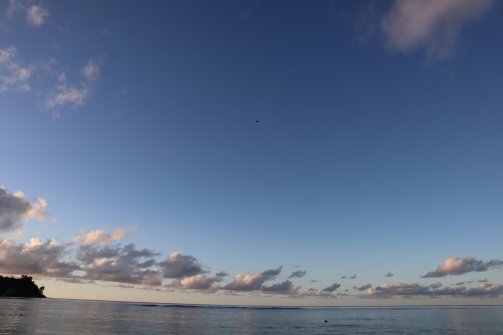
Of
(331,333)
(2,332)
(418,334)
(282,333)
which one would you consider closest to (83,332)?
(2,332)

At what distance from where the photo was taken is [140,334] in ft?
307

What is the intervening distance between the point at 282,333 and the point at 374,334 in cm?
2697

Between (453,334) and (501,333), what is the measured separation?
43.2 feet

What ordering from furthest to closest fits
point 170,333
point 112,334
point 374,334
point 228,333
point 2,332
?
point 374,334
point 228,333
point 170,333
point 112,334
point 2,332

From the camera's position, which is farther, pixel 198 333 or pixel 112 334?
pixel 198 333

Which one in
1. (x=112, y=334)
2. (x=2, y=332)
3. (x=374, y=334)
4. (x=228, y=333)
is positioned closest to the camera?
(x=2, y=332)

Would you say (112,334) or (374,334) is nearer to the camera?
(112,334)

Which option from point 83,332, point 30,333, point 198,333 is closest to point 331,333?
point 198,333

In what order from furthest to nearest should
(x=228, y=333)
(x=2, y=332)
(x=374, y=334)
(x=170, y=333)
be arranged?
(x=374, y=334)
(x=228, y=333)
(x=170, y=333)
(x=2, y=332)

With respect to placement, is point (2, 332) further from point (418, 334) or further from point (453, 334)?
point (453, 334)

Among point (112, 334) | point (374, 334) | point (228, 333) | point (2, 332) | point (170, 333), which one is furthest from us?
point (374, 334)

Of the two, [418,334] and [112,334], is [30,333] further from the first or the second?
[418,334]

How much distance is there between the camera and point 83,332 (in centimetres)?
9000

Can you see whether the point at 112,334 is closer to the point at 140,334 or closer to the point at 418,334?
the point at 140,334
